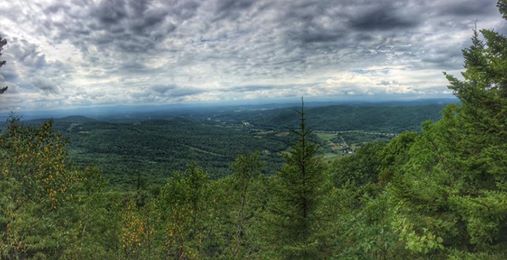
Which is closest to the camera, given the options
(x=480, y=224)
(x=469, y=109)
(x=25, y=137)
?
(x=480, y=224)

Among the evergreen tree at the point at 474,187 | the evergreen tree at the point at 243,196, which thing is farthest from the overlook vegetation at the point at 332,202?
the evergreen tree at the point at 243,196

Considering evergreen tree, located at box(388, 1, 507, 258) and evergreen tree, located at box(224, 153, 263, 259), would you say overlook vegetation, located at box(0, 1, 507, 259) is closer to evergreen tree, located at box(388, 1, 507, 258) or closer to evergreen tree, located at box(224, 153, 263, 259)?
evergreen tree, located at box(388, 1, 507, 258)

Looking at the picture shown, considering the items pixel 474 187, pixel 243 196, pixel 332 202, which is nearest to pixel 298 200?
pixel 332 202

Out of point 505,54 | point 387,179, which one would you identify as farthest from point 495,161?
point 387,179

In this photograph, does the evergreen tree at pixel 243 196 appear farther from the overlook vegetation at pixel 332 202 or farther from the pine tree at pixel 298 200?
the pine tree at pixel 298 200

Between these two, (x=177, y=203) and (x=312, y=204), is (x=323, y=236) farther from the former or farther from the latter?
(x=177, y=203)

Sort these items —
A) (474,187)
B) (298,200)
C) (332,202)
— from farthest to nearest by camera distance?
(332,202), (298,200), (474,187)

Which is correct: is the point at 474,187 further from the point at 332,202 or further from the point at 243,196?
the point at 243,196

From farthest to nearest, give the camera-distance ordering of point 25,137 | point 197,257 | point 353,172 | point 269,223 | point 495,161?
1. point 353,172
2. point 197,257
3. point 269,223
4. point 25,137
5. point 495,161
